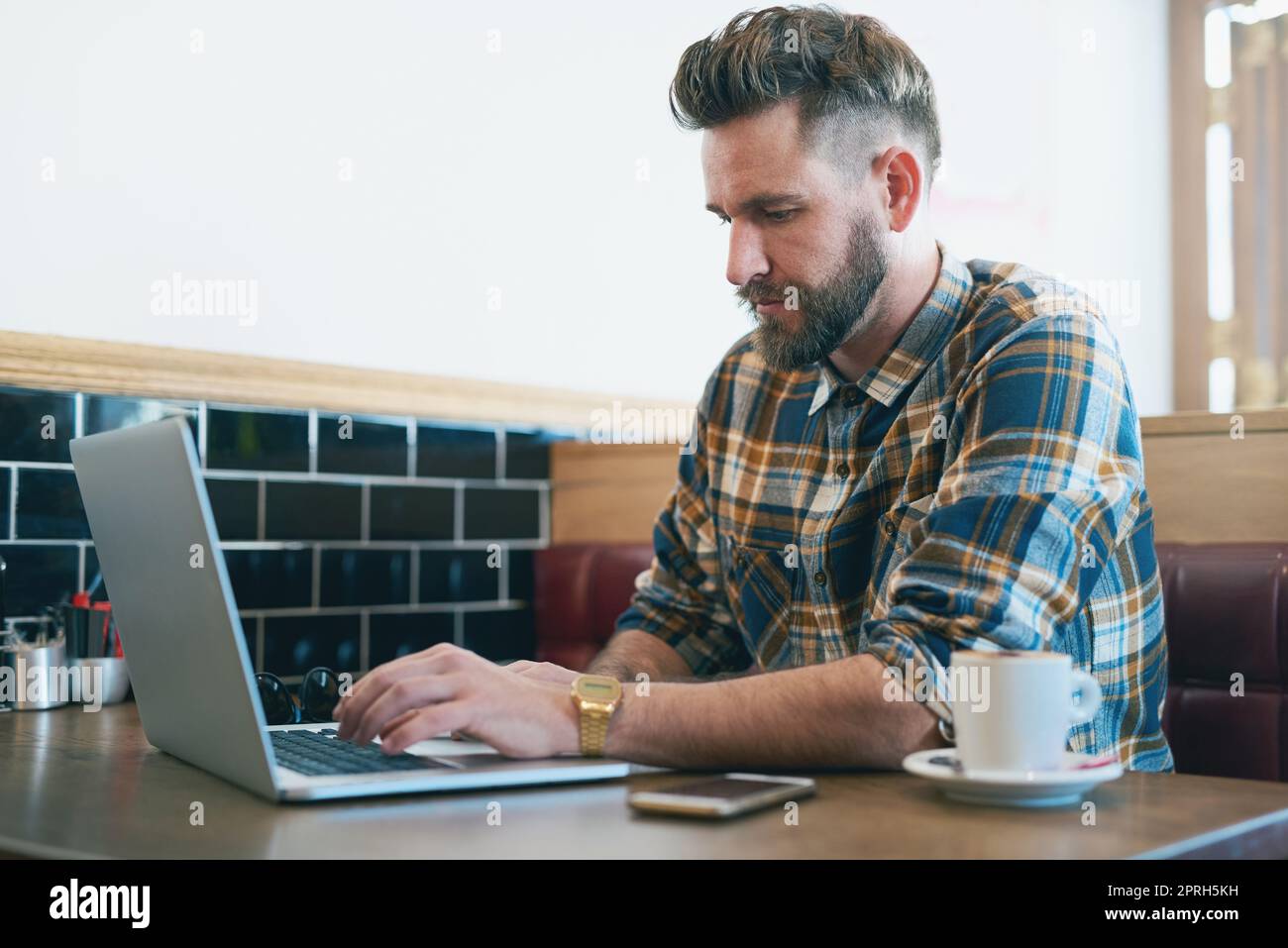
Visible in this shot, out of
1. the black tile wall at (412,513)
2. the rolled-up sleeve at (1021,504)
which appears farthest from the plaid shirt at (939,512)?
the black tile wall at (412,513)

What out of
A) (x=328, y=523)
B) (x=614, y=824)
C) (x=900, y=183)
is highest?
(x=900, y=183)

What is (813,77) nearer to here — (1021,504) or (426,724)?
(1021,504)

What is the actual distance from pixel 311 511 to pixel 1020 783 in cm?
140

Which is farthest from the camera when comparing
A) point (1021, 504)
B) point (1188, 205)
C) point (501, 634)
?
point (1188, 205)

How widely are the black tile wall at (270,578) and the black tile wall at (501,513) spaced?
32 centimetres

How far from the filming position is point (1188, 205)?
13.3ft

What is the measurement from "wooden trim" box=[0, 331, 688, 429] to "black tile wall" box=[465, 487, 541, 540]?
0.13m

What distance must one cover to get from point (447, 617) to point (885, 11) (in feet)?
5.70

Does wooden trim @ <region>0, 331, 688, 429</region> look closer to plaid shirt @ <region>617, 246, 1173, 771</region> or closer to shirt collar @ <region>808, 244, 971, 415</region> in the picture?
plaid shirt @ <region>617, 246, 1173, 771</region>

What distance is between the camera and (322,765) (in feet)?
3.32

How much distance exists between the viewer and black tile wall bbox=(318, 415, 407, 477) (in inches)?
81.4

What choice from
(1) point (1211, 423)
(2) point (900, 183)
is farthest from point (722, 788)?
(1) point (1211, 423)
